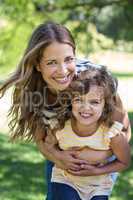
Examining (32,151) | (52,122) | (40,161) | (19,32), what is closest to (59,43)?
(52,122)

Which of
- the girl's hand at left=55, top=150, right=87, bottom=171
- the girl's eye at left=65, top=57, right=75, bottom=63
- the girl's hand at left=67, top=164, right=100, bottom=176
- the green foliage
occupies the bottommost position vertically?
the girl's hand at left=67, top=164, right=100, bottom=176

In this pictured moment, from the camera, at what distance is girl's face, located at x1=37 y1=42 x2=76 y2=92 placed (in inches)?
115

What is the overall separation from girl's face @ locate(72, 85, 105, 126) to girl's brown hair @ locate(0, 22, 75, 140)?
0.92ft

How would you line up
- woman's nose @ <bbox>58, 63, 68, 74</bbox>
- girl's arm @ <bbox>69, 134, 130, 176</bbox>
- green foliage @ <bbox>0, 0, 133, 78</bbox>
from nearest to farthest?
woman's nose @ <bbox>58, 63, 68, 74</bbox>
girl's arm @ <bbox>69, 134, 130, 176</bbox>
green foliage @ <bbox>0, 0, 133, 78</bbox>

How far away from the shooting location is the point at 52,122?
3.17m

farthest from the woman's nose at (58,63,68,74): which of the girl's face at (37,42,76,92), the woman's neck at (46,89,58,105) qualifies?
the woman's neck at (46,89,58,105)

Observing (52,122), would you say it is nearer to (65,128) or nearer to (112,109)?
(65,128)

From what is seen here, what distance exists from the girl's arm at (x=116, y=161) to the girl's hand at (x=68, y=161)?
1.1 inches

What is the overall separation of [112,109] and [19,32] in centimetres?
761

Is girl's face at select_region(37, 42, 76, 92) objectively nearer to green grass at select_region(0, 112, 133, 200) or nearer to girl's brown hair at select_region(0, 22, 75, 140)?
girl's brown hair at select_region(0, 22, 75, 140)

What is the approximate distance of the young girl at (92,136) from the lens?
3.02 metres

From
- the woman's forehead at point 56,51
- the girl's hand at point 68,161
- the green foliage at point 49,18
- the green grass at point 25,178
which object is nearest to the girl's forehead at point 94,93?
the woman's forehead at point 56,51

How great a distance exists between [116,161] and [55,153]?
37 centimetres

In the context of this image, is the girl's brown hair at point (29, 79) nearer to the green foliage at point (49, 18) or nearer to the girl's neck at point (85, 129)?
the girl's neck at point (85, 129)
